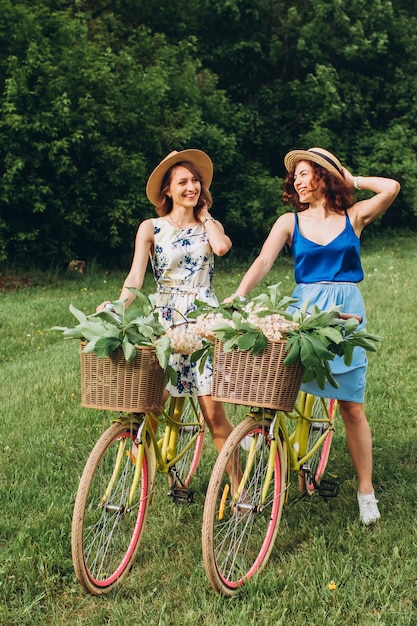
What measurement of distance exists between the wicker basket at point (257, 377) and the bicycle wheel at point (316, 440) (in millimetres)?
1143

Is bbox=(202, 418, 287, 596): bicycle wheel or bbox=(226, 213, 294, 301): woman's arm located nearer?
bbox=(202, 418, 287, 596): bicycle wheel

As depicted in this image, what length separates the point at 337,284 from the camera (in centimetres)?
419

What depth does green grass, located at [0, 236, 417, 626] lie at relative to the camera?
3.39 metres

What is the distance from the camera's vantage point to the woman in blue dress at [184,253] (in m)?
4.14

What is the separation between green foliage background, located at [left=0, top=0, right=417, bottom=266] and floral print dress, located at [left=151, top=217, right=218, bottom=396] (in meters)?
10.8

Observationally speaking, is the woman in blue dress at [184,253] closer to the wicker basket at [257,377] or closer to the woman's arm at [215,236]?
the woman's arm at [215,236]

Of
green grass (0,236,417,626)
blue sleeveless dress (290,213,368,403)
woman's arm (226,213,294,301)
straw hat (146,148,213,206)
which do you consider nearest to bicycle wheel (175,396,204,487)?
green grass (0,236,417,626)

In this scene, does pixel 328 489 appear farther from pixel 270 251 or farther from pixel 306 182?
pixel 306 182

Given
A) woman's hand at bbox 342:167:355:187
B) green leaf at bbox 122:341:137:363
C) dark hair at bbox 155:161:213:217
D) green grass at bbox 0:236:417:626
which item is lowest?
green grass at bbox 0:236:417:626

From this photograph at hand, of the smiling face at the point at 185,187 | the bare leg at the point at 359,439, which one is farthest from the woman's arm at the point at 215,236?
the bare leg at the point at 359,439

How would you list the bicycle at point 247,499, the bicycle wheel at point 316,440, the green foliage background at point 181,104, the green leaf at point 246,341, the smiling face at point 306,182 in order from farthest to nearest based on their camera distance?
the green foliage background at point 181,104 < the bicycle wheel at point 316,440 < the smiling face at point 306,182 < the bicycle at point 247,499 < the green leaf at point 246,341

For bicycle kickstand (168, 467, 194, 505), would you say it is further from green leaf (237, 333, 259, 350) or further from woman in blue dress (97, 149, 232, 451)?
green leaf (237, 333, 259, 350)

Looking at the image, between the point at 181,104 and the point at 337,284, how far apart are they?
587 inches

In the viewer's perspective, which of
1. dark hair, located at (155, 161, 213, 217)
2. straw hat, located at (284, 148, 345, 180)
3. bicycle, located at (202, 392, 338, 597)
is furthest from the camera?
dark hair, located at (155, 161, 213, 217)
